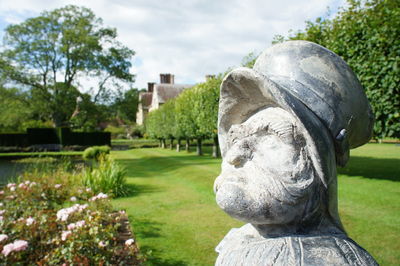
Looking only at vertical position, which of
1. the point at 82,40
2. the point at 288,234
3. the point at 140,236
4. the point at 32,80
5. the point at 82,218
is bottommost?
the point at 140,236

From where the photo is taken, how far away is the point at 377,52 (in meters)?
8.40

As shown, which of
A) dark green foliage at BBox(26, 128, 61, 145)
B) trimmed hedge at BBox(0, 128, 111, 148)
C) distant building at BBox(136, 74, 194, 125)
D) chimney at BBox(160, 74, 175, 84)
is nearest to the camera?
trimmed hedge at BBox(0, 128, 111, 148)

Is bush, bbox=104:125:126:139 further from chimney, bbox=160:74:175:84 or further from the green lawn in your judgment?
the green lawn

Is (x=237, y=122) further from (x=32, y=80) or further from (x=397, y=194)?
(x=32, y=80)

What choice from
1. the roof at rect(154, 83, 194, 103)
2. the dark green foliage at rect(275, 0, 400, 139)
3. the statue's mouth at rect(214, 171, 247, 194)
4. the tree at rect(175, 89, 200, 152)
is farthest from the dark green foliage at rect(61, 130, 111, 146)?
the statue's mouth at rect(214, 171, 247, 194)

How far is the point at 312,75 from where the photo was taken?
174cm

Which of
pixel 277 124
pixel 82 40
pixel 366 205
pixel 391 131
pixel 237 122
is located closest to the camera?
pixel 277 124

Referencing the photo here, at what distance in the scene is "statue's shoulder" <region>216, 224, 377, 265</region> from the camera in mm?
1542

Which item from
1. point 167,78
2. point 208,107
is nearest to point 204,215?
point 208,107

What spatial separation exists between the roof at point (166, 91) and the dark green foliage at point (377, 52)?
47.6m

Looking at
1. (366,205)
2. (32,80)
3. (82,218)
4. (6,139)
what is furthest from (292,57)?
(6,139)

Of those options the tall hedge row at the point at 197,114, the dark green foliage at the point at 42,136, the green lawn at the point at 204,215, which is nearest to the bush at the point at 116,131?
the dark green foliage at the point at 42,136

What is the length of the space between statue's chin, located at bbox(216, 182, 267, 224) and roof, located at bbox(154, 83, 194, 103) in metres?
55.1

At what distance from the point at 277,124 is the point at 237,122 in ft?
1.29
